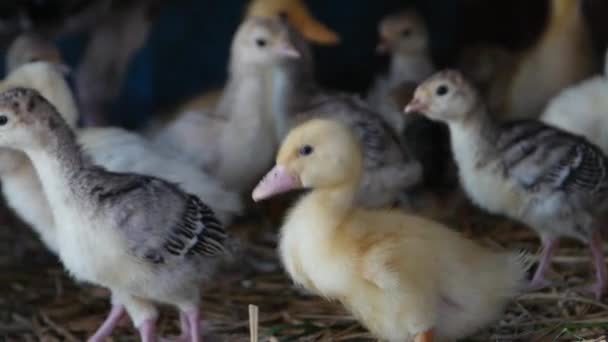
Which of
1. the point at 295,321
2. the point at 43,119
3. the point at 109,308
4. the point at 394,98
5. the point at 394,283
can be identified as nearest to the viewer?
the point at 394,283

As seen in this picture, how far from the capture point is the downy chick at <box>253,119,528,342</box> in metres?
2.67

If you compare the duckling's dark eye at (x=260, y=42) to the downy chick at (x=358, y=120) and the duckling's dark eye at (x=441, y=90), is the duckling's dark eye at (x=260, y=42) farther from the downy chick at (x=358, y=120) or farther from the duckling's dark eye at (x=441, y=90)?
the duckling's dark eye at (x=441, y=90)

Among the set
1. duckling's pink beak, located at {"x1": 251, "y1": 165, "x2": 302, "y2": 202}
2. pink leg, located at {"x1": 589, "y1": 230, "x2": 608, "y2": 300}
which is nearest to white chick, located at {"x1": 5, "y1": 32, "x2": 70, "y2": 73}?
duckling's pink beak, located at {"x1": 251, "y1": 165, "x2": 302, "y2": 202}

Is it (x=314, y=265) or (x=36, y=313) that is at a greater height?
(x=36, y=313)

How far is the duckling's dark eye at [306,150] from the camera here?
109 inches

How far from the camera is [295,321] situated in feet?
11.3

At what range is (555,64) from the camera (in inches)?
182

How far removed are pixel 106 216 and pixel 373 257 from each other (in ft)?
2.40

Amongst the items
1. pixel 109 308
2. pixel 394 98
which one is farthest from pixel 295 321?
pixel 394 98

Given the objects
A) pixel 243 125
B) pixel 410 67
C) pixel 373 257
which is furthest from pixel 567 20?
pixel 373 257

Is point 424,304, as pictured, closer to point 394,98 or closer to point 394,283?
point 394,283

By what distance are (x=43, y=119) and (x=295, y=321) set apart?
3.55 feet

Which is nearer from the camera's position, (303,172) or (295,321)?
(303,172)

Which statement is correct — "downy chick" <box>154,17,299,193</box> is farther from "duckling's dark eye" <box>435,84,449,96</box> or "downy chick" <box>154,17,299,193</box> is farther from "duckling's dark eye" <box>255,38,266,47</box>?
"duckling's dark eye" <box>435,84,449,96</box>
